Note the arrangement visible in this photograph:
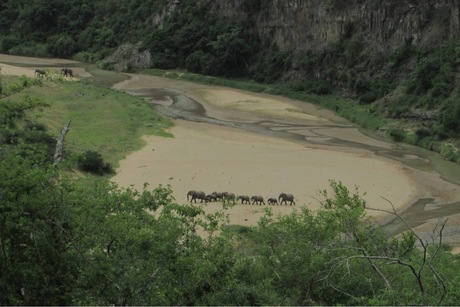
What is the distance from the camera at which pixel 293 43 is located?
98500 mm

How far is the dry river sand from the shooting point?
4419cm

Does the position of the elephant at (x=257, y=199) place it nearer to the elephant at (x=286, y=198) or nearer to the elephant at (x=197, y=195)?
the elephant at (x=286, y=198)

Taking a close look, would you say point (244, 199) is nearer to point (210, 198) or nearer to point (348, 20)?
point (210, 198)

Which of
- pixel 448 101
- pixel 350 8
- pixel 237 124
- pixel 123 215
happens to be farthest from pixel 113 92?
pixel 123 215

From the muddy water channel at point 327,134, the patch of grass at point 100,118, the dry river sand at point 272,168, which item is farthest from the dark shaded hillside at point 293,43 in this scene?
the patch of grass at point 100,118

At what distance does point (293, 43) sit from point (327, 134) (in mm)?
32698

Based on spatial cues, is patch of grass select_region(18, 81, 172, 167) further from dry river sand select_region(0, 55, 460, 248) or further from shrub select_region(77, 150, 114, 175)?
shrub select_region(77, 150, 114, 175)

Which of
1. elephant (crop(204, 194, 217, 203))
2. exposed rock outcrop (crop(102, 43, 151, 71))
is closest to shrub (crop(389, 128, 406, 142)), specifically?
elephant (crop(204, 194, 217, 203))

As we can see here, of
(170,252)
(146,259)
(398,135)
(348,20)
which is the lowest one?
(398,135)

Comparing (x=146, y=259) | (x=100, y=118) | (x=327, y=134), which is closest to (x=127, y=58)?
(x=100, y=118)

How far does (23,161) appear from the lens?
1752cm

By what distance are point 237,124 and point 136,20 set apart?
183ft

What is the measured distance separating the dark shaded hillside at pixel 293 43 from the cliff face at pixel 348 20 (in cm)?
14

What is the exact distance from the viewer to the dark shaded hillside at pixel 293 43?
7123cm
